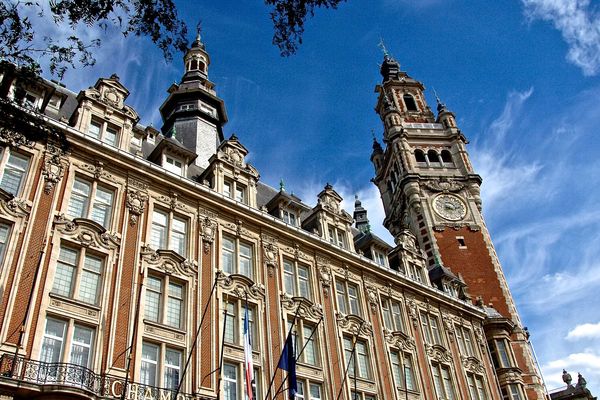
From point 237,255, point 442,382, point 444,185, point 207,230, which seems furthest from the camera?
point 444,185

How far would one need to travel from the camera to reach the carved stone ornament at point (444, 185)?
2112 inches

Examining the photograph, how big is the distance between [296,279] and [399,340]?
7.45 meters

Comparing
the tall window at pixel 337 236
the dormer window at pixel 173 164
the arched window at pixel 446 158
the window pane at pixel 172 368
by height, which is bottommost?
the window pane at pixel 172 368

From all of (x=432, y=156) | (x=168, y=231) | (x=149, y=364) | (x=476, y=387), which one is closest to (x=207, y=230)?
(x=168, y=231)

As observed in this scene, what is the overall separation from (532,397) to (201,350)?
91.9 feet

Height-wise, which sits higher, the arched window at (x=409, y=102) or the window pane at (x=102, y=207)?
the arched window at (x=409, y=102)

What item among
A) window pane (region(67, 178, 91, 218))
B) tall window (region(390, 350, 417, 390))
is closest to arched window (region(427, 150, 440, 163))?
tall window (region(390, 350, 417, 390))

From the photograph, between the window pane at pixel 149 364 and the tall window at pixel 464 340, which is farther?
the tall window at pixel 464 340

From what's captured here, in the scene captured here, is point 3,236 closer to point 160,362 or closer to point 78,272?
point 78,272

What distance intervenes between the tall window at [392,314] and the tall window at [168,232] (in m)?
13.1

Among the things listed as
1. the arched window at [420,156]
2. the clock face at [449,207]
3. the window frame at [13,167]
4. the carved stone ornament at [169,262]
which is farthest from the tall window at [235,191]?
the arched window at [420,156]

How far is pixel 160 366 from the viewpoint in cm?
2061

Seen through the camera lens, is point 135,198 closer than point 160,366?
Result: No

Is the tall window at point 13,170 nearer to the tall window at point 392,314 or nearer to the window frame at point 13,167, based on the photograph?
the window frame at point 13,167
